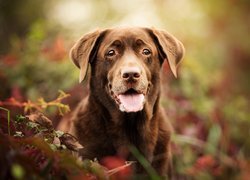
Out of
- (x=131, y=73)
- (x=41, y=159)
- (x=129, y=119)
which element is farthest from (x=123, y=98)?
(x=41, y=159)

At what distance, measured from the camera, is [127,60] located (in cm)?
512

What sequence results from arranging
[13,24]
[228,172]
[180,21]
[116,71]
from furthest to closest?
[13,24], [180,21], [228,172], [116,71]

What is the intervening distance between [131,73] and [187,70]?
4.06 meters

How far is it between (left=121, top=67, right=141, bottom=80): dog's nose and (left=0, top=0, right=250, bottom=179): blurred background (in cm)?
114

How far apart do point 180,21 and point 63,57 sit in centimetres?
541

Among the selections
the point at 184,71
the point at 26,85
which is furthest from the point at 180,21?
the point at 26,85

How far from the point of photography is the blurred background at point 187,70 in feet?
23.7

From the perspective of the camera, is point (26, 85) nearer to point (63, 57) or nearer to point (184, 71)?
point (63, 57)

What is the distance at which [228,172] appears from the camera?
706cm

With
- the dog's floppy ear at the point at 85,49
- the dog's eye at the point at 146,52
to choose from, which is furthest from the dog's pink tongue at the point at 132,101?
the dog's floppy ear at the point at 85,49

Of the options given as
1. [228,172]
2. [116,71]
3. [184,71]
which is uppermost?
[116,71]

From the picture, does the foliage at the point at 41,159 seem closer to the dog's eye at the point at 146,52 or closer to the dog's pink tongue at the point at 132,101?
the dog's pink tongue at the point at 132,101

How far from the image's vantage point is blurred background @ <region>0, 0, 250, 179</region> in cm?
723

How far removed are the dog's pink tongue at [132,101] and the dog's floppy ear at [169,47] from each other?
1.67 feet
